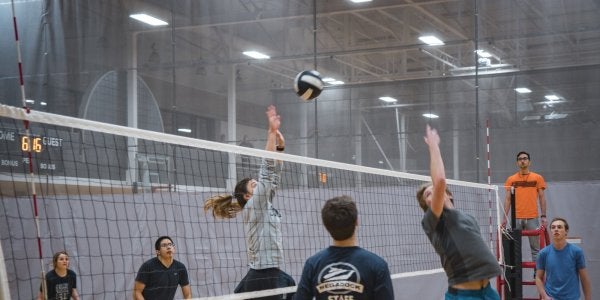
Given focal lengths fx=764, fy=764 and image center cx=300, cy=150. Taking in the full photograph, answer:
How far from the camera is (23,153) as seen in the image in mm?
12078

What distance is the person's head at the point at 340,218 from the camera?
3.52 meters

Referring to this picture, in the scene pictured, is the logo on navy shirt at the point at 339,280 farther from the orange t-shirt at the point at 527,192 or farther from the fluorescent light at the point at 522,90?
the fluorescent light at the point at 522,90

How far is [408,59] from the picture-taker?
12258 mm

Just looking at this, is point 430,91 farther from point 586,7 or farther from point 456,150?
point 586,7

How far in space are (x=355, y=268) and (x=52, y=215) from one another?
32.5 ft

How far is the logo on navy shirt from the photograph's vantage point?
3.47 metres

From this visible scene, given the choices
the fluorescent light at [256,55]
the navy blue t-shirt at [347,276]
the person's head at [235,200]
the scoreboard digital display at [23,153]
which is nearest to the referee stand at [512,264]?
the person's head at [235,200]

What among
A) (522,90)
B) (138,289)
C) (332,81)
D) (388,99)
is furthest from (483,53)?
(138,289)

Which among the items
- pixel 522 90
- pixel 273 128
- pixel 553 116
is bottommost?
pixel 273 128

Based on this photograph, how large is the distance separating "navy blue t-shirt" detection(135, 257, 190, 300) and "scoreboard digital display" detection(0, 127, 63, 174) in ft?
14.3

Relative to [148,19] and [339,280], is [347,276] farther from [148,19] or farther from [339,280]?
[148,19]

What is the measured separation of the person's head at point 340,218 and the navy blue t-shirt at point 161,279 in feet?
17.0

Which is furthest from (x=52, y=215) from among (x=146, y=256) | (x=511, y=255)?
(x=511, y=255)

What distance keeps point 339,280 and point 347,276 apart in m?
0.04
